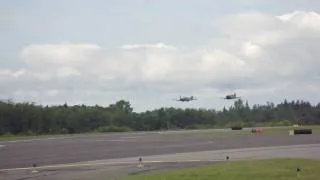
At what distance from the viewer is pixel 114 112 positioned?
16000cm

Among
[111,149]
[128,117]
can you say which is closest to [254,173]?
[111,149]

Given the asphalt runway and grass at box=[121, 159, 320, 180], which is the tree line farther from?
grass at box=[121, 159, 320, 180]

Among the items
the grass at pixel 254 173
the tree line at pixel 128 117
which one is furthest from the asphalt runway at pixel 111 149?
the tree line at pixel 128 117

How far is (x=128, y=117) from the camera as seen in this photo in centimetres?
15575

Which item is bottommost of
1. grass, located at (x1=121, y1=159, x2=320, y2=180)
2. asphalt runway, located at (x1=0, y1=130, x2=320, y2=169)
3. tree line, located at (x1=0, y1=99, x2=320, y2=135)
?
grass, located at (x1=121, y1=159, x2=320, y2=180)

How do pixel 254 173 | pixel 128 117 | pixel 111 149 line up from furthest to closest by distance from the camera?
pixel 128 117
pixel 111 149
pixel 254 173

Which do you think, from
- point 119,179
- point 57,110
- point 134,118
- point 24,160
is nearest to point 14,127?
point 57,110

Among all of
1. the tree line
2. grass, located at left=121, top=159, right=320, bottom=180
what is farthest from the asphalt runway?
the tree line

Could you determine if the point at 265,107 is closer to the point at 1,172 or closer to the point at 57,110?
the point at 57,110

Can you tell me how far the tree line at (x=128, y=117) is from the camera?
127 m

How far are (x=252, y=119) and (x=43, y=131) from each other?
5922cm

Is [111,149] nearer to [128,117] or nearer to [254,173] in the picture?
[254,173]

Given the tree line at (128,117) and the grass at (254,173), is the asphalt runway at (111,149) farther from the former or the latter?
the tree line at (128,117)

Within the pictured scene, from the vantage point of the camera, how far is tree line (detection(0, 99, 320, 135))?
416 ft
